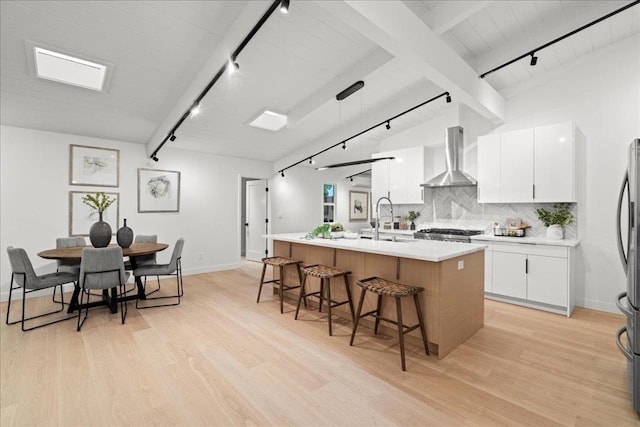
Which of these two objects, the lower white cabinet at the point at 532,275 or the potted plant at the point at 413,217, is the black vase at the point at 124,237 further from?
the lower white cabinet at the point at 532,275

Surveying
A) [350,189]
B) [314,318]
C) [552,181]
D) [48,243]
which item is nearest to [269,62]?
[314,318]

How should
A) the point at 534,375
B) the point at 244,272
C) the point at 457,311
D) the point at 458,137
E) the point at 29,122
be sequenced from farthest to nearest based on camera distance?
the point at 244,272
the point at 458,137
the point at 29,122
the point at 457,311
the point at 534,375

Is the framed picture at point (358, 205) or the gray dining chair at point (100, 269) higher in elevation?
the framed picture at point (358, 205)

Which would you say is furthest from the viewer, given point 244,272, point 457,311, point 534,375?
point 244,272

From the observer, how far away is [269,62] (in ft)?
11.7

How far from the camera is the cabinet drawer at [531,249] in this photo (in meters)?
3.64

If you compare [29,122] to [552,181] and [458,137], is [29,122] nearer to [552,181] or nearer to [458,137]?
[458,137]

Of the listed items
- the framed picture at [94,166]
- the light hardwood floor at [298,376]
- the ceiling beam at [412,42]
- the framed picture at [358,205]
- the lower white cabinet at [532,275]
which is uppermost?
the ceiling beam at [412,42]

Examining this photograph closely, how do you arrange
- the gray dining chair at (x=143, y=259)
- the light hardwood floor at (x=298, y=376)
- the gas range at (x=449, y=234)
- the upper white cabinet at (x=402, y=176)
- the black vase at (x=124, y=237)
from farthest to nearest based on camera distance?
1. the upper white cabinet at (x=402, y=176)
2. the gas range at (x=449, y=234)
3. the gray dining chair at (x=143, y=259)
4. the black vase at (x=124, y=237)
5. the light hardwood floor at (x=298, y=376)

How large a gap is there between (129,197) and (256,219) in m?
3.02

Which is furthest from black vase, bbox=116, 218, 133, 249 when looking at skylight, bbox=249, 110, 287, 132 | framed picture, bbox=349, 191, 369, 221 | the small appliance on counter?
framed picture, bbox=349, 191, 369, 221

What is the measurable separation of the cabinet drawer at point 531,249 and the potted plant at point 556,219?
0.43m

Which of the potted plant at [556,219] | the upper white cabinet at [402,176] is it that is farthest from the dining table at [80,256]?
the potted plant at [556,219]

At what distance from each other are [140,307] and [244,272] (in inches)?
94.6
